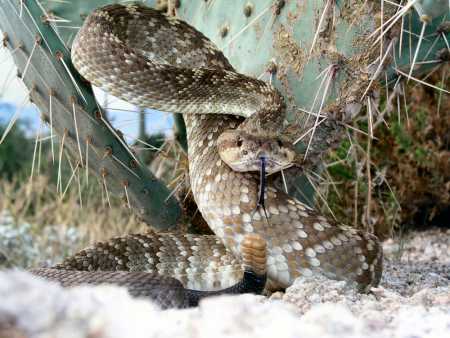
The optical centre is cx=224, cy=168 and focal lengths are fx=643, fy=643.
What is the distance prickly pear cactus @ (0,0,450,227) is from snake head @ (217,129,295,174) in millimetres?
303

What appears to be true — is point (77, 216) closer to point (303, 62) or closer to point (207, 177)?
point (207, 177)

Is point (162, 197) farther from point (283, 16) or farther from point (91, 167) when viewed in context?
point (283, 16)

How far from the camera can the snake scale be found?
3.42m

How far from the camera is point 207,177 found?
3625 millimetres

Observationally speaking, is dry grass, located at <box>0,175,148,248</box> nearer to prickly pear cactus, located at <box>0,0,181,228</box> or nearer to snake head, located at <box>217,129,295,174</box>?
prickly pear cactus, located at <box>0,0,181,228</box>

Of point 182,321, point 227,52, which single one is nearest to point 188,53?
point 227,52

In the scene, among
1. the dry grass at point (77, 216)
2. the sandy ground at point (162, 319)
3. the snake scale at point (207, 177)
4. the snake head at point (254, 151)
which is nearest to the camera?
the sandy ground at point (162, 319)

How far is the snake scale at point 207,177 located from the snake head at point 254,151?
7 cm

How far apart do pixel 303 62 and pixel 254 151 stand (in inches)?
31.9

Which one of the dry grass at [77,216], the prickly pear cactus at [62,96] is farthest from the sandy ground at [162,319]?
the dry grass at [77,216]

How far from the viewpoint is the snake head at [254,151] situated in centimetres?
328

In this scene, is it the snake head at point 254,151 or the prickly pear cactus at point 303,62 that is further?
the prickly pear cactus at point 303,62

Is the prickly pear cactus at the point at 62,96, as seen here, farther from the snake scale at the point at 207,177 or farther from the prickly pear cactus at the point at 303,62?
the snake scale at the point at 207,177

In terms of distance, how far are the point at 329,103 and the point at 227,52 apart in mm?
989
